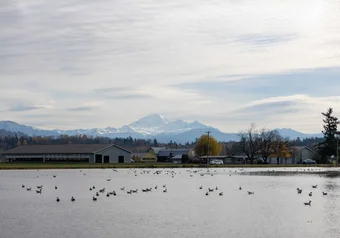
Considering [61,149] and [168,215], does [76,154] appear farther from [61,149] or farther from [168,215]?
[168,215]

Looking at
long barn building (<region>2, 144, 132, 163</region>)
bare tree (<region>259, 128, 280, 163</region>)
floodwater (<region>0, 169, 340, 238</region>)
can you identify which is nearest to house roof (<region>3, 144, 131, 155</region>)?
long barn building (<region>2, 144, 132, 163</region>)

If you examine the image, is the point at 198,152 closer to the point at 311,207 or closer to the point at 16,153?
the point at 16,153

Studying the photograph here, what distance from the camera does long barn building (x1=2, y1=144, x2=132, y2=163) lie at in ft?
441

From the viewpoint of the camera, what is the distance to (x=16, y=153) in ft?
475

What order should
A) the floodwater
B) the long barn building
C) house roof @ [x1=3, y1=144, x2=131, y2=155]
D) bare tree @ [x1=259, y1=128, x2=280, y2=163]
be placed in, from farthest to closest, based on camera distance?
bare tree @ [x1=259, y1=128, x2=280, y2=163]
house roof @ [x1=3, y1=144, x2=131, y2=155]
the long barn building
the floodwater

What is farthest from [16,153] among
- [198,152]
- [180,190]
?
[180,190]

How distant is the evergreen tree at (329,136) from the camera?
14525cm

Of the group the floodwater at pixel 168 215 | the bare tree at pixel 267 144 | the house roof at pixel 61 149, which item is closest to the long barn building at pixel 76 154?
the house roof at pixel 61 149

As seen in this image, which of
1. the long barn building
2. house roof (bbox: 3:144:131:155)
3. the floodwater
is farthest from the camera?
house roof (bbox: 3:144:131:155)

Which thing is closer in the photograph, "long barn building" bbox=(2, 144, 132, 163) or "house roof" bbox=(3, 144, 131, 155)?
"long barn building" bbox=(2, 144, 132, 163)

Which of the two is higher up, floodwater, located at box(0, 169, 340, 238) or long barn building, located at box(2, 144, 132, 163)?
long barn building, located at box(2, 144, 132, 163)

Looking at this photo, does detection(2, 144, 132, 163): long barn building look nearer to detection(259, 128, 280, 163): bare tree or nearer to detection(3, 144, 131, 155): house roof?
detection(3, 144, 131, 155): house roof

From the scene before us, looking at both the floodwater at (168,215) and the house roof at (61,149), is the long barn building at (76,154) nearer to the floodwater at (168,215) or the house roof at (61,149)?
the house roof at (61,149)

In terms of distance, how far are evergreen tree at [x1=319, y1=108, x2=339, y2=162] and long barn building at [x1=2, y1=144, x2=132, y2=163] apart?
156ft
